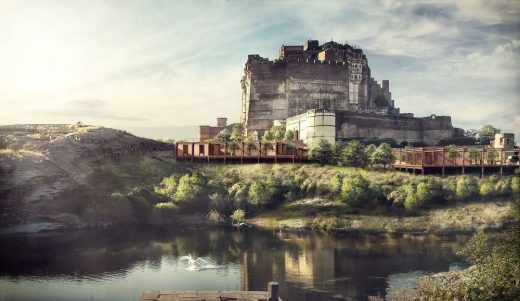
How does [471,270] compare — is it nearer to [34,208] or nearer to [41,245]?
[41,245]

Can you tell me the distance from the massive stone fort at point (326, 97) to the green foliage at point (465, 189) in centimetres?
1715

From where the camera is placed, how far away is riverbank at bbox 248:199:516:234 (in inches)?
1817

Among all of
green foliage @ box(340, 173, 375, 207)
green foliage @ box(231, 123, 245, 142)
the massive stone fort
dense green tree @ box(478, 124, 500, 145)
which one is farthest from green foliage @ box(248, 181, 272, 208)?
dense green tree @ box(478, 124, 500, 145)

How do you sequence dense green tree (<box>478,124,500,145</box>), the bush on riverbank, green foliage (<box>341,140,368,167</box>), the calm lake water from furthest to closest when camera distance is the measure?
dense green tree (<box>478,124,500,145</box>), green foliage (<box>341,140,368,167</box>), the bush on riverbank, the calm lake water

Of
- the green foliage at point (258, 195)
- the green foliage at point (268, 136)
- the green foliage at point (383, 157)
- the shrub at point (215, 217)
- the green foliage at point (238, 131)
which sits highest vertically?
the green foliage at point (238, 131)

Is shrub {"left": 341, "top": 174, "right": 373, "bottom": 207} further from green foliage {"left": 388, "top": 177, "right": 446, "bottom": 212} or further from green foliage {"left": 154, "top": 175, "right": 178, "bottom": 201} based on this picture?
green foliage {"left": 154, "top": 175, "right": 178, "bottom": 201}

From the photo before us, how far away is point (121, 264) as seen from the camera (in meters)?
34.7

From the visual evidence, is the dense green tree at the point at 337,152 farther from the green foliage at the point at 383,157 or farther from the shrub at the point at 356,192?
the shrub at the point at 356,192

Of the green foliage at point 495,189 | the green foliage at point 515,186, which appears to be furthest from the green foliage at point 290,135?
the green foliage at point 515,186

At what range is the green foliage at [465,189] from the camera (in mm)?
48094

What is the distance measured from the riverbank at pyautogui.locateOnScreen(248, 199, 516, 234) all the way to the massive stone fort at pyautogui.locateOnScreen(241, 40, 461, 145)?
570 inches

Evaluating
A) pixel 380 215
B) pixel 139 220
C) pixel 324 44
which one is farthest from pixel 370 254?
pixel 324 44

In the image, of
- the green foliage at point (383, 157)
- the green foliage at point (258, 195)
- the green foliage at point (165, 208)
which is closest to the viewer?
the green foliage at point (165, 208)

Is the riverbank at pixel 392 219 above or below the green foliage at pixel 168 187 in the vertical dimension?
below
